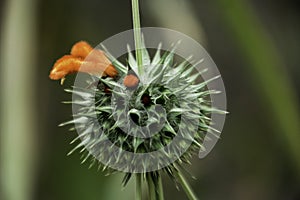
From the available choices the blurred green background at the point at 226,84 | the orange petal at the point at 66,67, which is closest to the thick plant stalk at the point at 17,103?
the blurred green background at the point at 226,84

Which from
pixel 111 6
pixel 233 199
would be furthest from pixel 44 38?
pixel 233 199

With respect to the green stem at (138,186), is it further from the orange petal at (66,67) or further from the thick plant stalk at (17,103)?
the thick plant stalk at (17,103)

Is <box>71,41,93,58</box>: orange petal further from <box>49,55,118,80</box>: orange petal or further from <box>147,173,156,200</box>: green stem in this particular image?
<box>147,173,156,200</box>: green stem

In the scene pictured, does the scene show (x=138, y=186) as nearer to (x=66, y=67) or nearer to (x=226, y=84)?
(x=66, y=67)

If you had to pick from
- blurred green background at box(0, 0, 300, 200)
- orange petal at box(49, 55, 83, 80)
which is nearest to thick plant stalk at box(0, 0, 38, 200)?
blurred green background at box(0, 0, 300, 200)

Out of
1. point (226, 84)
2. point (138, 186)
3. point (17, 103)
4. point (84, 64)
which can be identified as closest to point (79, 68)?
point (84, 64)
